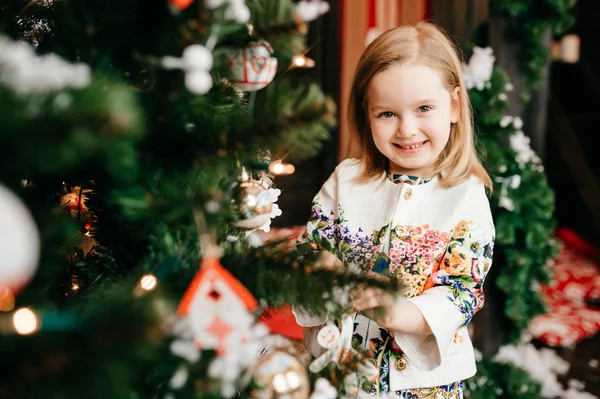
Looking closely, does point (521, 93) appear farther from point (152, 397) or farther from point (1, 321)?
point (1, 321)

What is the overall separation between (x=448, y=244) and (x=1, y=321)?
30.2 inches


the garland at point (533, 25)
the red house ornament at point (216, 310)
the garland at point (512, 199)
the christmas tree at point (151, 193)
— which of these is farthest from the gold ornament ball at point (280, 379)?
the garland at point (533, 25)

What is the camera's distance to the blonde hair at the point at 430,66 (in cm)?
104

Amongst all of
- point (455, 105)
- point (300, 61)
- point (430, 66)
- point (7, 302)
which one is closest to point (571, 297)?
point (455, 105)

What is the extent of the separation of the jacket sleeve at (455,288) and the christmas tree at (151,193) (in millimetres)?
281

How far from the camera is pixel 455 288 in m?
0.97

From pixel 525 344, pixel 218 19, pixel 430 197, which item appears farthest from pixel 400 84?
pixel 525 344

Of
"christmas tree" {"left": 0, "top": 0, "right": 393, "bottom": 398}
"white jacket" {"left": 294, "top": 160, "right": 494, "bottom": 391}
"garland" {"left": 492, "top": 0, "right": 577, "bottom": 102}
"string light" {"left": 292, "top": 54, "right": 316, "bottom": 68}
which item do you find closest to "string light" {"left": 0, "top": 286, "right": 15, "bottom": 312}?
"christmas tree" {"left": 0, "top": 0, "right": 393, "bottom": 398}

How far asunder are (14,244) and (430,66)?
0.82 m

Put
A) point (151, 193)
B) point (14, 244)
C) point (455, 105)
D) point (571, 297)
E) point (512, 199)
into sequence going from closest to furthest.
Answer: point (14, 244) < point (151, 193) < point (455, 105) < point (512, 199) < point (571, 297)

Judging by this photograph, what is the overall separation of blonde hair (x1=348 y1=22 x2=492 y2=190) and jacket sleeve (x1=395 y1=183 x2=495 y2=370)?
0.20 feet

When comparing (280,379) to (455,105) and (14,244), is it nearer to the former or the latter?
(14,244)

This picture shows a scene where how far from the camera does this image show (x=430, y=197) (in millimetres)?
1078

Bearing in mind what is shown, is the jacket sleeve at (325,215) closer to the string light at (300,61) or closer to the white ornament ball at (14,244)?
the string light at (300,61)
